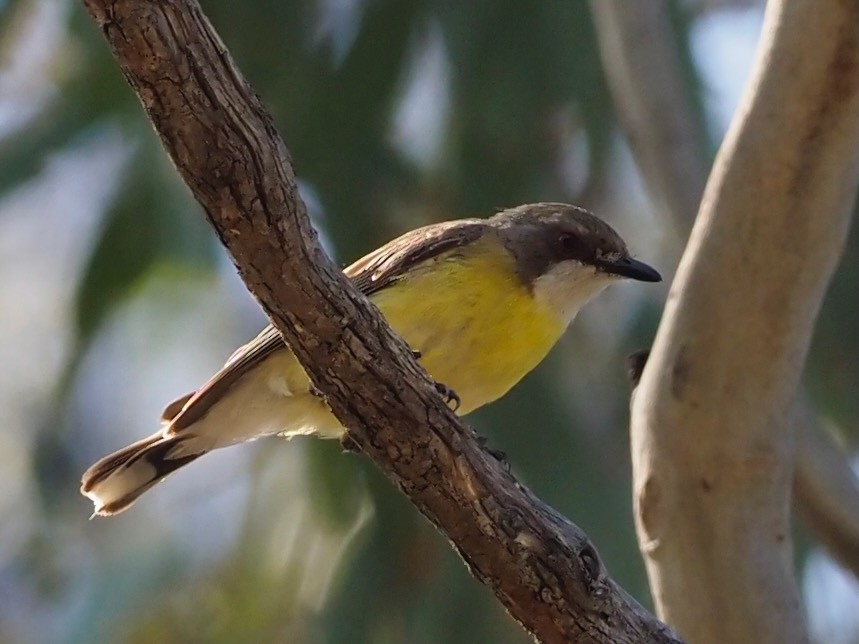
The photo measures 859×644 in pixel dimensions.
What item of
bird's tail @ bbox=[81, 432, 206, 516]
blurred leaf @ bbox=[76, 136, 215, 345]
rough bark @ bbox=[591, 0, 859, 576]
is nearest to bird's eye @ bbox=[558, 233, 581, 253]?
rough bark @ bbox=[591, 0, 859, 576]

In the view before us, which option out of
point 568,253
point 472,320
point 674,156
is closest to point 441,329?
point 472,320

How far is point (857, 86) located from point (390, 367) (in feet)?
5.57

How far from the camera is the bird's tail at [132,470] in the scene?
141 inches

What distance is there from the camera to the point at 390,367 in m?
2.31

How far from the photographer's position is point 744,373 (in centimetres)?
348

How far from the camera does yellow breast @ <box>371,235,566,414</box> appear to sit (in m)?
3.28

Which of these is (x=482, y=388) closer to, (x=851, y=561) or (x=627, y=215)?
(x=851, y=561)

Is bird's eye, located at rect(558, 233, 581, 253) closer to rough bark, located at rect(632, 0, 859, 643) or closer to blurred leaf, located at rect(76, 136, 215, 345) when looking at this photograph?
rough bark, located at rect(632, 0, 859, 643)

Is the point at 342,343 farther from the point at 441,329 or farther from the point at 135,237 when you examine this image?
the point at 135,237

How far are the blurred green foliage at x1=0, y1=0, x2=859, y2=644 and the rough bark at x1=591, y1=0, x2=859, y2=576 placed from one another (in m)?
0.69

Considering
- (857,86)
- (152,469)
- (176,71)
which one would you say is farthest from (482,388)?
(176,71)

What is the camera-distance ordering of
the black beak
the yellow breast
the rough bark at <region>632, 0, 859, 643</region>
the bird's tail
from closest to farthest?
the yellow breast → the rough bark at <region>632, 0, 859, 643</region> → the bird's tail → the black beak

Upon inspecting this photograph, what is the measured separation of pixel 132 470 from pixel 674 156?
199 cm

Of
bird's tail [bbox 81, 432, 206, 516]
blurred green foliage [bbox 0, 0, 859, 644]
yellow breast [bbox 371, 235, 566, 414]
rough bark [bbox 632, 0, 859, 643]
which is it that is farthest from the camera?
blurred green foliage [bbox 0, 0, 859, 644]
